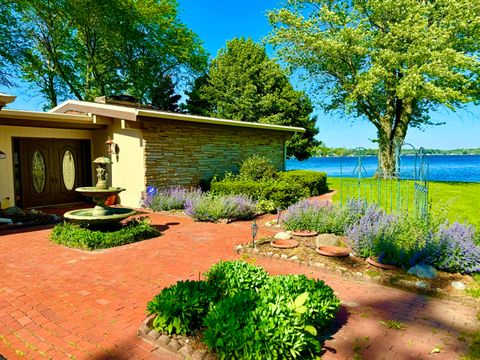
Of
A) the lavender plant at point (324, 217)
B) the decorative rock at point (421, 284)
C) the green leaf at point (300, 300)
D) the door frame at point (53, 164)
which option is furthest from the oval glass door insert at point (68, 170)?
the decorative rock at point (421, 284)

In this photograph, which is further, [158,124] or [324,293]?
[158,124]

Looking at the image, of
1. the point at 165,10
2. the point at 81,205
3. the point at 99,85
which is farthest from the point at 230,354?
the point at 165,10

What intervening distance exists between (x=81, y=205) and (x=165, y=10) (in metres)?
22.8

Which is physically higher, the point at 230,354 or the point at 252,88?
the point at 252,88

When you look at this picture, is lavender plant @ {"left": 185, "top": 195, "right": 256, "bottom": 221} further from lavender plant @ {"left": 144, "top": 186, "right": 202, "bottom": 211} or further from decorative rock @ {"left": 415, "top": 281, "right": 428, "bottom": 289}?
decorative rock @ {"left": 415, "top": 281, "right": 428, "bottom": 289}

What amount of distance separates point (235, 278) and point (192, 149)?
917cm

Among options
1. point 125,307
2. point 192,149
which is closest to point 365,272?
point 125,307

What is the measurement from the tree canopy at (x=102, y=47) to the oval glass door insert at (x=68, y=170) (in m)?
13.4

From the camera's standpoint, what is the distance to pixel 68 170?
1213 centimetres

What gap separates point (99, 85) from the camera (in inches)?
1008

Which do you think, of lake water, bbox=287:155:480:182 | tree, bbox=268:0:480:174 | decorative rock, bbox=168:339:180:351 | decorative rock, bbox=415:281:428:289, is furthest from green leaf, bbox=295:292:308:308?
tree, bbox=268:0:480:174

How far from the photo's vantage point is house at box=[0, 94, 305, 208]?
1046 centimetres

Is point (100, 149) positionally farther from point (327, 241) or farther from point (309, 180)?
point (327, 241)

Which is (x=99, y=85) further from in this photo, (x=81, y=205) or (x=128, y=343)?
(x=128, y=343)
